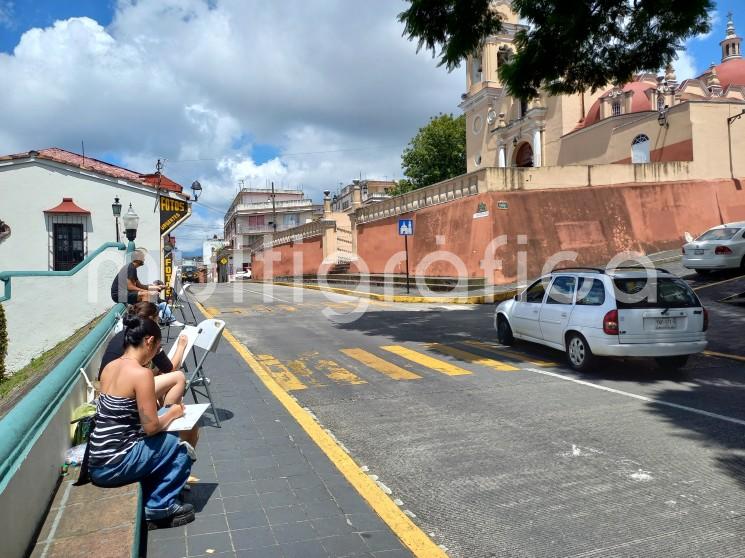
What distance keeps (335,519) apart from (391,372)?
4.96 metres

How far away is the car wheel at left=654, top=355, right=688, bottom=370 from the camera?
8.68m

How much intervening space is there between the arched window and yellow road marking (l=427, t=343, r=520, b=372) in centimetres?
2302

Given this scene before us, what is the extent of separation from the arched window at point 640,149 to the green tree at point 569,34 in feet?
58.5

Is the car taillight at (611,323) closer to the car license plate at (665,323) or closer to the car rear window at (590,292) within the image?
the car rear window at (590,292)

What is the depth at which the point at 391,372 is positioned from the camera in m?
8.77

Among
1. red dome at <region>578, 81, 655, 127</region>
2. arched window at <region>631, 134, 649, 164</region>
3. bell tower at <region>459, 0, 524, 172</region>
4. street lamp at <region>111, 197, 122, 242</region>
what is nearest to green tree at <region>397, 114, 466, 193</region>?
bell tower at <region>459, 0, 524, 172</region>

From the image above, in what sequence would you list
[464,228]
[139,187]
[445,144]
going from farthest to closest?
[445,144] < [464,228] < [139,187]

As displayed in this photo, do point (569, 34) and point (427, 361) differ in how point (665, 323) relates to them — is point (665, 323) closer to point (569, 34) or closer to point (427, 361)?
point (427, 361)

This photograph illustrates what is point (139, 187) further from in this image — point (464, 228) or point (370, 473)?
point (370, 473)

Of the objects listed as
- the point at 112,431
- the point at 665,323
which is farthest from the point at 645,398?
the point at 112,431

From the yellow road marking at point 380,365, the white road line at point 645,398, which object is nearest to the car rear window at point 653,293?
the white road line at point 645,398

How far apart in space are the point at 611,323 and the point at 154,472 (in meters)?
6.38

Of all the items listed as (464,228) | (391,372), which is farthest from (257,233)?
(391,372)

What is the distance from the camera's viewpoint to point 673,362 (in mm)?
8805
